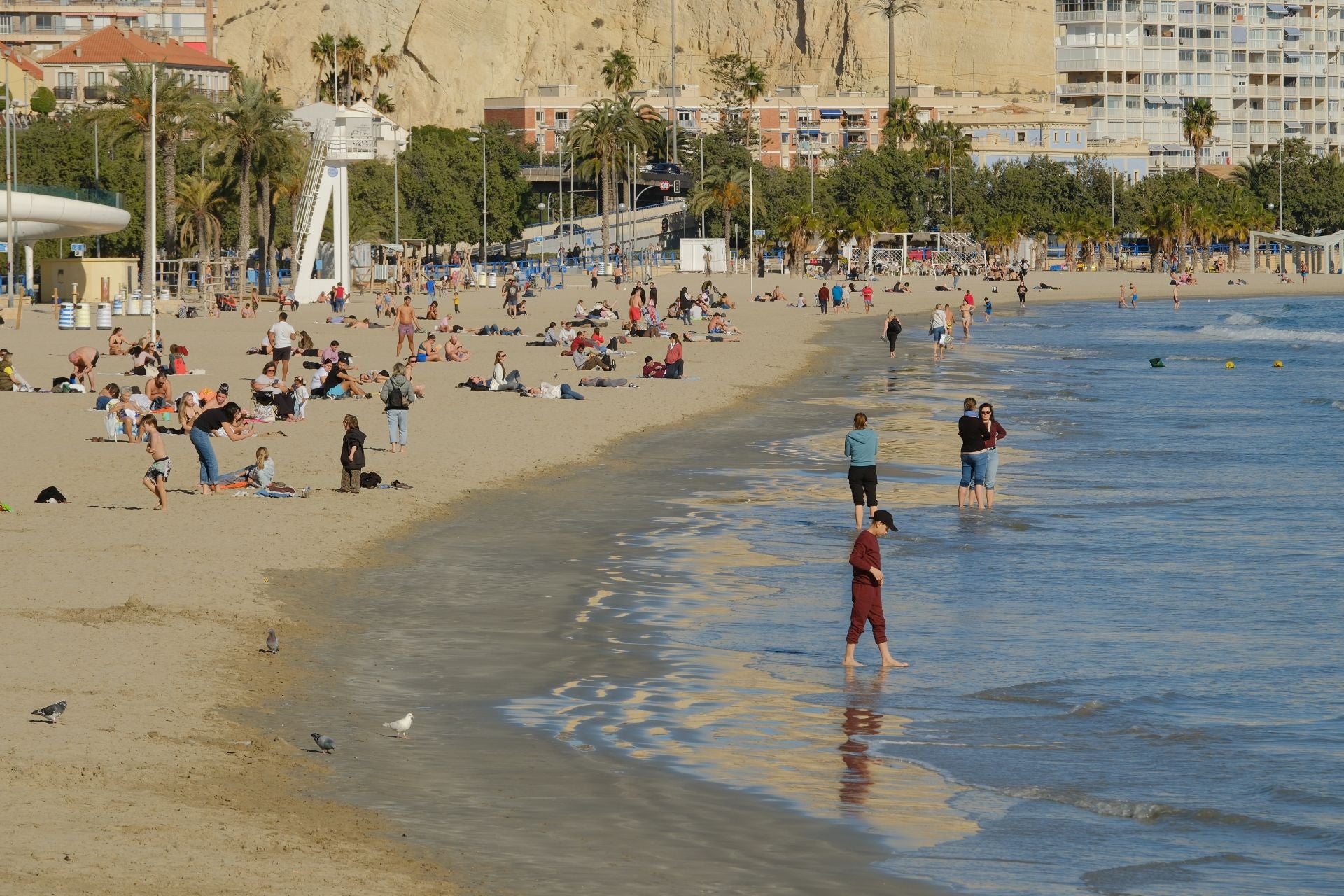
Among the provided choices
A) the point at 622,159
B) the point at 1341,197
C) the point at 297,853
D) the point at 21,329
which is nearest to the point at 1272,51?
the point at 1341,197

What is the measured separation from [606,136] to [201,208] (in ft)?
99.3

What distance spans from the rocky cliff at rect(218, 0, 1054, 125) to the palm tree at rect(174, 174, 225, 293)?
86.0 metres

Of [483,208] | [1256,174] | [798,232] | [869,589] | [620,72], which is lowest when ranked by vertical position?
[869,589]

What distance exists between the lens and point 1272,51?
167 m

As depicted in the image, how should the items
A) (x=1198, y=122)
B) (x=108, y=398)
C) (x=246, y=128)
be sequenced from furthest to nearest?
1. (x=1198, y=122)
2. (x=246, y=128)
3. (x=108, y=398)

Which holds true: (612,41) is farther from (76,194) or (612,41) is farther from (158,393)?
(158,393)

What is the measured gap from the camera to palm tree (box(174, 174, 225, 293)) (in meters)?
82.8

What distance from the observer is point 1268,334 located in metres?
66.2

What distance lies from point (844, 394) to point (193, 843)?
98.1 feet

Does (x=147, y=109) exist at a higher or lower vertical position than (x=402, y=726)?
higher

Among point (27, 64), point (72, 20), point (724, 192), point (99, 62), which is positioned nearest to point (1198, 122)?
point (724, 192)

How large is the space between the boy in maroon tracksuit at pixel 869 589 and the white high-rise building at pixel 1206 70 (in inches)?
5976

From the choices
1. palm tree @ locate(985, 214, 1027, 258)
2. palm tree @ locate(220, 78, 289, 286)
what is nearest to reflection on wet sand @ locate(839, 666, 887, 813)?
palm tree @ locate(220, 78, 289, 286)

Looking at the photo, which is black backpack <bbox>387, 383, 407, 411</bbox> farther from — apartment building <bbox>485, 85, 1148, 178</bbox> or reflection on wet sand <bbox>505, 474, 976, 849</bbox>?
apartment building <bbox>485, 85, 1148, 178</bbox>
